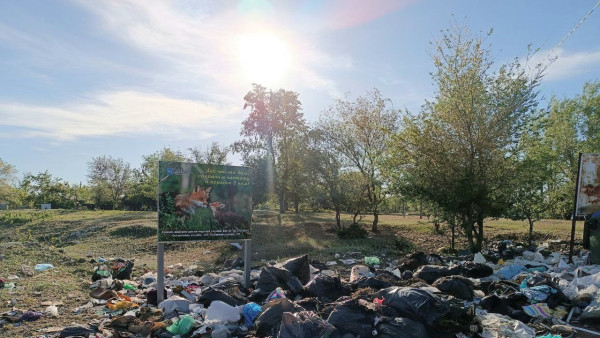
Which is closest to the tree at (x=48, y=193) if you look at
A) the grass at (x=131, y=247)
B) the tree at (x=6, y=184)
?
the tree at (x=6, y=184)

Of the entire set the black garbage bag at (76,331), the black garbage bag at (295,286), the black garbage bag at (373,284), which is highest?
the black garbage bag at (373,284)

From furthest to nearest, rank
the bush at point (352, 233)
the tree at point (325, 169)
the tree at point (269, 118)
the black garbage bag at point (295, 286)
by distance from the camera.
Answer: the tree at point (269, 118) < the tree at point (325, 169) < the bush at point (352, 233) < the black garbage bag at point (295, 286)

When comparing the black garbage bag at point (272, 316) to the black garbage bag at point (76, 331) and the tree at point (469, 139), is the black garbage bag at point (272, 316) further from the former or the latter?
the tree at point (469, 139)

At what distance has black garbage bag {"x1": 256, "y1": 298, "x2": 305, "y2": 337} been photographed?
445cm

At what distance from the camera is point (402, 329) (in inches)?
156

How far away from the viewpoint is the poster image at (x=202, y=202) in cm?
621

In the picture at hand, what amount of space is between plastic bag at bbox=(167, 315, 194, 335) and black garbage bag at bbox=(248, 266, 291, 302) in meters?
1.24

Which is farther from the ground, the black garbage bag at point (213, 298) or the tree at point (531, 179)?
the tree at point (531, 179)

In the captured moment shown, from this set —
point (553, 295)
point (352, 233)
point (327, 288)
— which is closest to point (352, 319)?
point (327, 288)

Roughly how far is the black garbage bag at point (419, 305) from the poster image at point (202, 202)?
3.21m

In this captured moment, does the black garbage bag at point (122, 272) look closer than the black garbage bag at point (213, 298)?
No

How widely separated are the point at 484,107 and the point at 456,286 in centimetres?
617

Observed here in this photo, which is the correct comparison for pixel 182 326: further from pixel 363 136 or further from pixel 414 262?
pixel 363 136

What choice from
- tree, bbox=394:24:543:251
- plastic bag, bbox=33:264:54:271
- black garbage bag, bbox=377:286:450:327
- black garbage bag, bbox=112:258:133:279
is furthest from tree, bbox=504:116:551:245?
plastic bag, bbox=33:264:54:271
